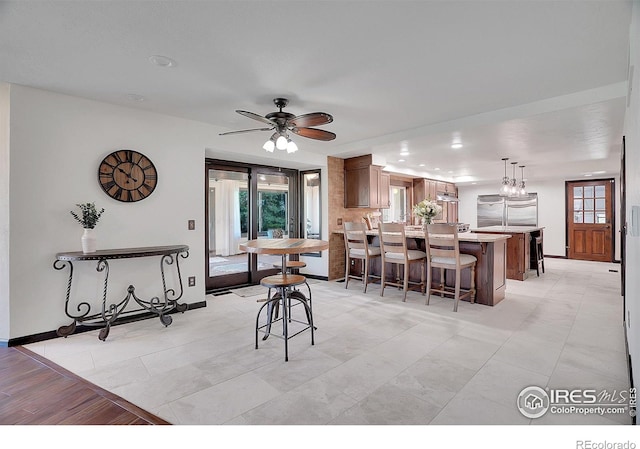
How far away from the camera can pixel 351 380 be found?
2.18 meters

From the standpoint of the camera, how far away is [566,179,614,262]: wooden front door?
773 centimetres

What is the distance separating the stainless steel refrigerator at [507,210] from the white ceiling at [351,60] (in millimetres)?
5160

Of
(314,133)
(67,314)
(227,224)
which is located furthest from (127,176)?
(314,133)

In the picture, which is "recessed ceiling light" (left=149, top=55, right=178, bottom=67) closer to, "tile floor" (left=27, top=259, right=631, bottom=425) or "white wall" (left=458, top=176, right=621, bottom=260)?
"tile floor" (left=27, top=259, right=631, bottom=425)

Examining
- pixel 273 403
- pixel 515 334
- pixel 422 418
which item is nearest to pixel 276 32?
pixel 273 403

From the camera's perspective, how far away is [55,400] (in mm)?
1976

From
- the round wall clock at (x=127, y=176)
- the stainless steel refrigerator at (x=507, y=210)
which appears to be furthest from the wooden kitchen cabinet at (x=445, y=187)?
the round wall clock at (x=127, y=176)

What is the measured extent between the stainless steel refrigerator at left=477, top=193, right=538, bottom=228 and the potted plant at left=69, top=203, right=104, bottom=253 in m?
9.70

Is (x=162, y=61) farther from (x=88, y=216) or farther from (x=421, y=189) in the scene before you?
(x=421, y=189)

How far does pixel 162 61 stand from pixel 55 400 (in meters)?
2.44

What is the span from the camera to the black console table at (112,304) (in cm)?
294

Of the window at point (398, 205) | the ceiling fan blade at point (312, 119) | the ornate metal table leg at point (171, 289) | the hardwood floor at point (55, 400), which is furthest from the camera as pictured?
the window at point (398, 205)

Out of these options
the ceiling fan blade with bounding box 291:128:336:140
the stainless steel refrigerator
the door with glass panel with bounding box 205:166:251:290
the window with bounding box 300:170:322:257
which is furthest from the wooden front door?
the door with glass panel with bounding box 205:166:251:290

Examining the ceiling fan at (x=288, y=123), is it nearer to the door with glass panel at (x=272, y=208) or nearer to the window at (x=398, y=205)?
the door with glass panel at (x=272, y=208)
